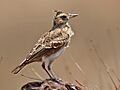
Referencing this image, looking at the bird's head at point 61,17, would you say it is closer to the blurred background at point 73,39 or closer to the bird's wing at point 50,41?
the bird's wing at point 50,41

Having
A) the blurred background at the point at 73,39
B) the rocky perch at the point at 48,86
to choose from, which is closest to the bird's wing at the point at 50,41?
the rocky perch at the point at 48,86

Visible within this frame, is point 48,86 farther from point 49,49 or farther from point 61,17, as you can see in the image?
point 61,17

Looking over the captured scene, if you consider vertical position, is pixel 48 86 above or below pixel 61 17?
below

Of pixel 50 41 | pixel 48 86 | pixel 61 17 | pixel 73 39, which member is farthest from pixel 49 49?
pixel 73 39

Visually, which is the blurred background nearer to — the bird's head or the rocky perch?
the bird's head

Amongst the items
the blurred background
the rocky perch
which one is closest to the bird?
the rocky perch

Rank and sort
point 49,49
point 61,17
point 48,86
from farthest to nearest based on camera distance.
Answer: point 61,17
point 49,49
point 48,86
